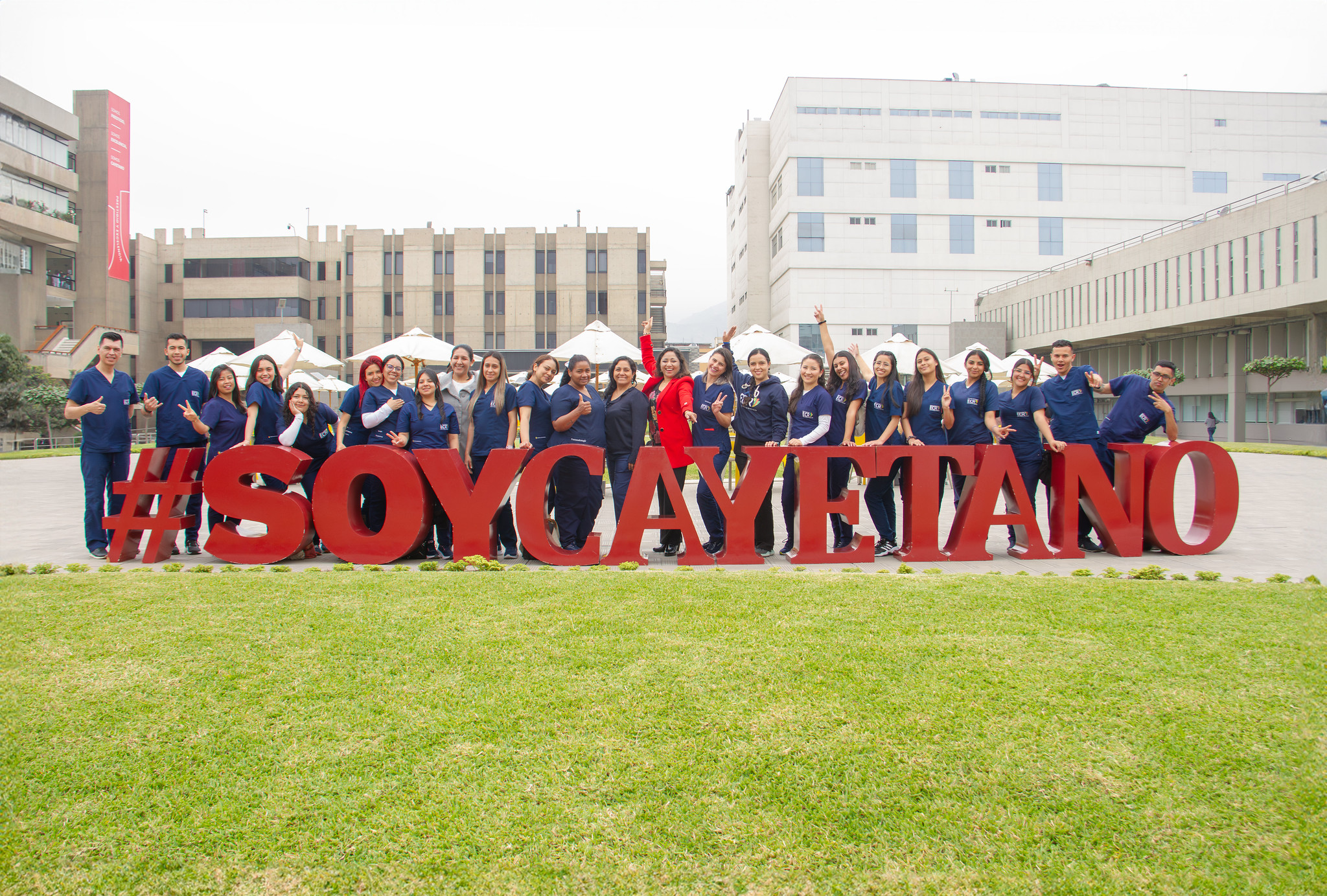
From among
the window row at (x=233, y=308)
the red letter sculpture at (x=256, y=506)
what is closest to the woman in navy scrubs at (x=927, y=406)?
the red letter sculpture at (x=256, y=506)

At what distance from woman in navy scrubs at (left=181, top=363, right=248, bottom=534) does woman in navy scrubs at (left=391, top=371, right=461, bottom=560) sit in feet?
5.95

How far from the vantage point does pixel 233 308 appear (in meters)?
56.5

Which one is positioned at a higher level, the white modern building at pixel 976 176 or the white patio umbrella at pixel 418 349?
the white modern building at pixel 976 176

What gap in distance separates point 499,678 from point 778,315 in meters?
58.5

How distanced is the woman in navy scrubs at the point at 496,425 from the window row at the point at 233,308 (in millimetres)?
54277

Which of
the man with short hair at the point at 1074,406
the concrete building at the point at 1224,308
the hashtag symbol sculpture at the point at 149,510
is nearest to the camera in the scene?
the hashtag symbol sculpture at the point at 149,510

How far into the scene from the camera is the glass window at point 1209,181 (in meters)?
57.4

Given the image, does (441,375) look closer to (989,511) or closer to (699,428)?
(699,428)

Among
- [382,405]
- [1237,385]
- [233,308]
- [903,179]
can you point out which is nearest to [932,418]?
[382,405]

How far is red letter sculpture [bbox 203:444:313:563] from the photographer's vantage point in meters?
7.32

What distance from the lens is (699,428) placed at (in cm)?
802

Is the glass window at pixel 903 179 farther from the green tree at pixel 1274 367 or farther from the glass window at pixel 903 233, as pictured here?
the green tree at pixel 1274 367

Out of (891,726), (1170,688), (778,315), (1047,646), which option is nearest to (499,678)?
(891,726)

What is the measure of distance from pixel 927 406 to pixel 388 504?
5219mm
